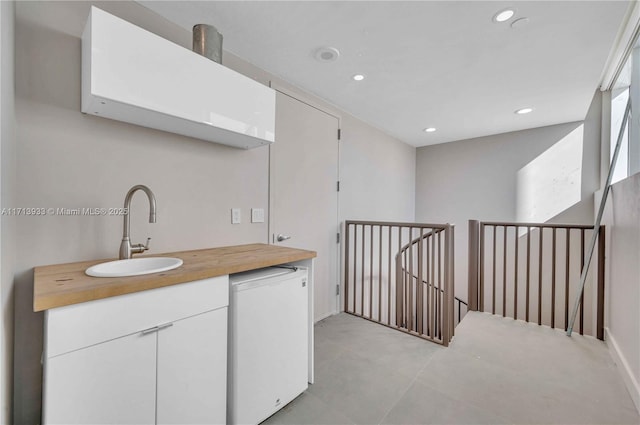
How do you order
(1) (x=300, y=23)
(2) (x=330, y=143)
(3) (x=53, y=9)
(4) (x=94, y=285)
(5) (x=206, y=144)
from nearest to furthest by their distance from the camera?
(4) (x=94, y=285), (3) (x=53, y=9), (1) (x=300, y=23), (5) (x=206, y=144), (2) (x=330, y=143)

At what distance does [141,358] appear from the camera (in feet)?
3.29

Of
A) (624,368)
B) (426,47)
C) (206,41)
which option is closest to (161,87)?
(206,41)

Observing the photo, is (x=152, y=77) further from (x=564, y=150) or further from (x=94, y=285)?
(x=564, y=150)

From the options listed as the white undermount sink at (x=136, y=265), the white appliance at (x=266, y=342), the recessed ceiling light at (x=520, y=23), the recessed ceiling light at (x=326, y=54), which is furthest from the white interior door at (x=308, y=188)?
the recessed ceiling light at (x=520, y=23)

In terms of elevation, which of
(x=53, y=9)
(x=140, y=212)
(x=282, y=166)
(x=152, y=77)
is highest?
(x=53, y=9)

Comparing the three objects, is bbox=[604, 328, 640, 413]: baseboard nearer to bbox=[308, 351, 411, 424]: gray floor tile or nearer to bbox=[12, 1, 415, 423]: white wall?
bbox=[308, 351, 411, 424]: gray floor tile

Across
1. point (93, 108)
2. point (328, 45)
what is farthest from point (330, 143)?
point (93, 108)

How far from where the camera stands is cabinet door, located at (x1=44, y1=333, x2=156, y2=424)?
0.85 m

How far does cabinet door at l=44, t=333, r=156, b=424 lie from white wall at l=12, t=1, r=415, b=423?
1.90 feet

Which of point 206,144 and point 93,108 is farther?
point 206,144

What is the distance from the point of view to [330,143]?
2.80 meters

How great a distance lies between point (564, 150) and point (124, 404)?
188 inches

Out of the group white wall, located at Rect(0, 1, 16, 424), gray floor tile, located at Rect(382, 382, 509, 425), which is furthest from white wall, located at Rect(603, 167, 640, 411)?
white wall, located at Rect(0, 1, 16, 424)

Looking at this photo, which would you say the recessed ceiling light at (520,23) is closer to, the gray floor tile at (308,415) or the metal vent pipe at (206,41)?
the metal vent pipe at (206,41)
